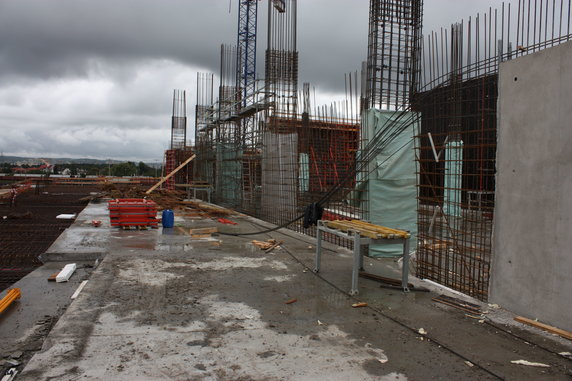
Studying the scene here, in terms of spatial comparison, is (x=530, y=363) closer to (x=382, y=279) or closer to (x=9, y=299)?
(x=382, y=279)

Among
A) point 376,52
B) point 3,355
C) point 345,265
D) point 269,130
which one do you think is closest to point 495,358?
point 345,265

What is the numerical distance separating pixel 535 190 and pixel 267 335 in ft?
11.7

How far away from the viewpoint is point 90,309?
5465mm

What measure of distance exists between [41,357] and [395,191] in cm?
780

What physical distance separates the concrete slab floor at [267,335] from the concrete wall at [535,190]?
0.55m

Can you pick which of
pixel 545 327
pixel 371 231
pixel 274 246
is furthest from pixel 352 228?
pixel 274 246

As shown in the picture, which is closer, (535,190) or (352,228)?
(535,190)

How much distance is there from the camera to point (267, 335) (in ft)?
15.8

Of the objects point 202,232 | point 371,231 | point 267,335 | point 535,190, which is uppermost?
point 535,190

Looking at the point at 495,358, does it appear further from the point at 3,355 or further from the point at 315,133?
the point at 315,133

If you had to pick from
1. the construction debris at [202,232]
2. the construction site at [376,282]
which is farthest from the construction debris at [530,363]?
the construction debris at [202,232]

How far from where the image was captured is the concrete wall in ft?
15.9

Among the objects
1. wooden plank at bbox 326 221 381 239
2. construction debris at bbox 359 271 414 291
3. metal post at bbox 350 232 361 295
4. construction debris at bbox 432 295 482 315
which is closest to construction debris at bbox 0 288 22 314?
metal post at bbox 350 232 361 295

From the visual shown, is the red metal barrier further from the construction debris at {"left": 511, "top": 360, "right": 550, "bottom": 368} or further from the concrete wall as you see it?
the construction debris at {"left": 511, "top": 360, "right": 550, "bottom": 368}
